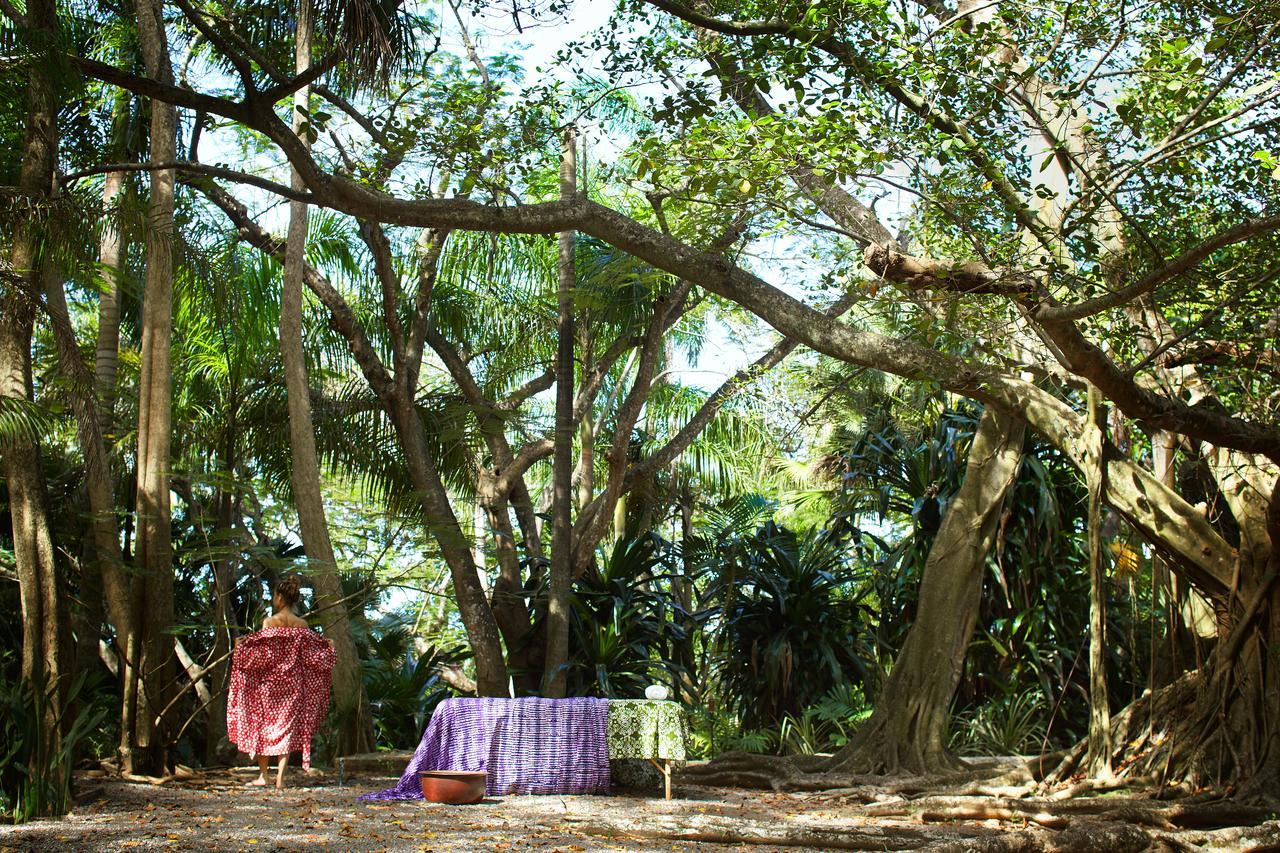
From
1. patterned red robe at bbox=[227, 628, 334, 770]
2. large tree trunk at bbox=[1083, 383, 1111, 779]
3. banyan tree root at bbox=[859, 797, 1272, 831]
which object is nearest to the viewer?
banyan tree root at bbox=[859, 797, 1272, 831]

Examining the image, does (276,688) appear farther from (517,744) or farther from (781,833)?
(781,833)

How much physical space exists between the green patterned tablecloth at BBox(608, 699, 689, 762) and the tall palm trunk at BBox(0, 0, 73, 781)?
313 centimetres

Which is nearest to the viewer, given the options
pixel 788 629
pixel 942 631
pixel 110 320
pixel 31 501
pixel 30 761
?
pixel 30 761

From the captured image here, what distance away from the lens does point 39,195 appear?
630 centimetres

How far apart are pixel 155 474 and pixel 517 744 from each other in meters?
3.40

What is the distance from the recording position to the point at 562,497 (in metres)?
10.4

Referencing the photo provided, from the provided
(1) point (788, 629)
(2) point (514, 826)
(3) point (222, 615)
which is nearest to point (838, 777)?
(2) point (514, 826)

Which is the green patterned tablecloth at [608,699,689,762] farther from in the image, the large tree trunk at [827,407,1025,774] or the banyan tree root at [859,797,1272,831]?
the large tree trunk at [827,407,1025,774]

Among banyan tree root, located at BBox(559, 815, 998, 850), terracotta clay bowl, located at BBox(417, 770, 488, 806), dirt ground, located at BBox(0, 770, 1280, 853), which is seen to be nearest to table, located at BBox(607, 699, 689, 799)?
dirt ground, located at BBox(0, 770, 1280, 853)

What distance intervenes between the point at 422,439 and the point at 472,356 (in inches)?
131

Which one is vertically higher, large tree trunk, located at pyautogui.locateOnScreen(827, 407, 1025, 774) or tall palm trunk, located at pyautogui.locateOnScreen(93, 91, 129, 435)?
tall palm trunk, located at pyautogui.locateOnScreen(93, 91, 129, 435)

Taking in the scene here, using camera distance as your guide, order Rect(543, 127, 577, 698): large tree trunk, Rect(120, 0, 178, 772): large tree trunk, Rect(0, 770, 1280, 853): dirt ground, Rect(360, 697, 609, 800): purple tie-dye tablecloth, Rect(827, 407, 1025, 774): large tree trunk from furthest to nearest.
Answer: Rect(543, 127, 577, 698): large tree trunk < Rect(827, 407, 1025, 774): large tree trunk < Rect(120, 0, 178, 772): large tree trunk < Rect(360, 697, 609, 800): purple tie-dye tablecloth < Rect(0, 770, 1280, 853): dirt ground

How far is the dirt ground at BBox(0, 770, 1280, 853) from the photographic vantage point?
459 cm

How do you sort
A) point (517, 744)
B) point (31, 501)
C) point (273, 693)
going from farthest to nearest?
point (273, 693) < point (517, 744) < point (31, 501)
